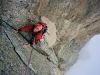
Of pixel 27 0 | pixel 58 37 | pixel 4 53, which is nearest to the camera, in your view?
pixel 4 53

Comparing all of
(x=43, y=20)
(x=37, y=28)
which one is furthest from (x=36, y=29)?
(x=43, y=20)

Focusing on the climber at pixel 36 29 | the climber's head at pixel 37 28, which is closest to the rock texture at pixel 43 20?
the climber at pixel 36 29

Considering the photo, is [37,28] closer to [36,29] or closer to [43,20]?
[36,29]

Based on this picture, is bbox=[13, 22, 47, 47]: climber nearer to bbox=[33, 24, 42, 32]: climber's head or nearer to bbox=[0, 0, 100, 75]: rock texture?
bbox=[33, 24, 42, 32]: climber's head

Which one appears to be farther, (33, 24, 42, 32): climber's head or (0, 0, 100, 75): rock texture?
(33, 24, 42, 32): climber's head

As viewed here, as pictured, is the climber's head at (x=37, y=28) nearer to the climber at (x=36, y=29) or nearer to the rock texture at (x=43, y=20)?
the climber at (x=36, y=29)

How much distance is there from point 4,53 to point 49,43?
4.00m

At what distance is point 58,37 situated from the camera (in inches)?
618

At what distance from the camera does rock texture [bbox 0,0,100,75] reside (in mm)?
11120

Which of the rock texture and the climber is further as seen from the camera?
the climber

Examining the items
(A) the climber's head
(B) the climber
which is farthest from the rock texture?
(A) the climber's head

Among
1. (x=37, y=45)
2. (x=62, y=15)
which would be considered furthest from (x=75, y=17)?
(x=37, y=45)

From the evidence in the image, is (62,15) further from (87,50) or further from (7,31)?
(87,50)

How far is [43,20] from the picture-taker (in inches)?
513
